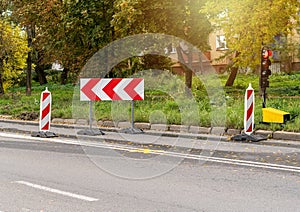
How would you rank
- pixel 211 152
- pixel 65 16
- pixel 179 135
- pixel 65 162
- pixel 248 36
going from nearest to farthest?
pixel 65 162, pixel 211 152, pixel 179 135, pixel 248 36, pixel 65 16

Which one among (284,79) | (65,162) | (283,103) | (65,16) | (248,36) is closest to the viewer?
(65,162)

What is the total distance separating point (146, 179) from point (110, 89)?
23.0ft

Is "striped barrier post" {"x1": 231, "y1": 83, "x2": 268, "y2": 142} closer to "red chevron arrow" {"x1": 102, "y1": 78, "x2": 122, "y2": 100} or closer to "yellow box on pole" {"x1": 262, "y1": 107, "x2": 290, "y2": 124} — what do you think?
"yellow box on pole" {"x1": 262, "y1": 107, "x2": 290, "y2": 124}

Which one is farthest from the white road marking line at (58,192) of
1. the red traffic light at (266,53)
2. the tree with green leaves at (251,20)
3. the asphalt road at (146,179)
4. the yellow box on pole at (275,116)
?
the tree with green leaves at (251,20)

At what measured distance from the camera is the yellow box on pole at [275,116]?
13.5 m

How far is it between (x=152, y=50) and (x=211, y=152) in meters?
14.2

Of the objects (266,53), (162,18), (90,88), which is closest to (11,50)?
(162,18)

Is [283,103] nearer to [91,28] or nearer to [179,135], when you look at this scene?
[179,135]

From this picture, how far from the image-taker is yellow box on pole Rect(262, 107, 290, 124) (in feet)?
44.4

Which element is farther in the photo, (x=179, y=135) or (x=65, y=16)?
(x=65, y=16)

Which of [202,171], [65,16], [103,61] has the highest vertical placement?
[65,16]

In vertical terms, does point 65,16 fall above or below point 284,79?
above

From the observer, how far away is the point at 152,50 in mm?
25062

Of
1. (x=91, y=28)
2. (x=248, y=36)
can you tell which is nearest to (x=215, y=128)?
(x=248, y=36)
